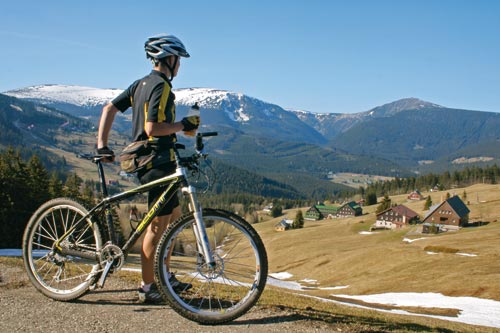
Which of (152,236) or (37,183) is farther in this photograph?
(37,183)

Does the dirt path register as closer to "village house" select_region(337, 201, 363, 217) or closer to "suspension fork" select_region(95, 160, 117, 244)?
"suspension fork" select_region(95, 160, 117, 244)

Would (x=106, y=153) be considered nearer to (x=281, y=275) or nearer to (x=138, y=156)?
(x=138, y=156)

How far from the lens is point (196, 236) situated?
7.43 m

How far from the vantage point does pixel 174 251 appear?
24.9 ft

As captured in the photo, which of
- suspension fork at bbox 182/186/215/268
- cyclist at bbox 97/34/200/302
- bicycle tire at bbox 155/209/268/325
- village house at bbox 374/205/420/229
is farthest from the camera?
village house at bbox 374/205/420/229

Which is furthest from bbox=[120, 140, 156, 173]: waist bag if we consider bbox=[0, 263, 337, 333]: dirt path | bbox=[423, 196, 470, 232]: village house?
bbox=[423, 196, 470, 232]: village house

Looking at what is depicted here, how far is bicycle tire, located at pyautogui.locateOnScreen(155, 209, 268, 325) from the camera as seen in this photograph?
7207 millimetres

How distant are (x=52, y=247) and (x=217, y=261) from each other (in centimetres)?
363

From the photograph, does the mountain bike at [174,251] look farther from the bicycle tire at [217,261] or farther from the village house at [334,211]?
the village house at [334,211]

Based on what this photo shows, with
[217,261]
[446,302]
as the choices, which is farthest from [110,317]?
[446,302]

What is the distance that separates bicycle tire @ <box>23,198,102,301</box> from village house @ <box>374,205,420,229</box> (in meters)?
127

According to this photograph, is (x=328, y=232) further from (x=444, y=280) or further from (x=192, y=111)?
(x=192, y=111)

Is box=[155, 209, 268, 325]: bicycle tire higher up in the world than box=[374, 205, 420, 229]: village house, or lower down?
higher up

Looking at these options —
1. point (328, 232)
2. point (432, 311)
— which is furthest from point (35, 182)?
point (328, 232)
